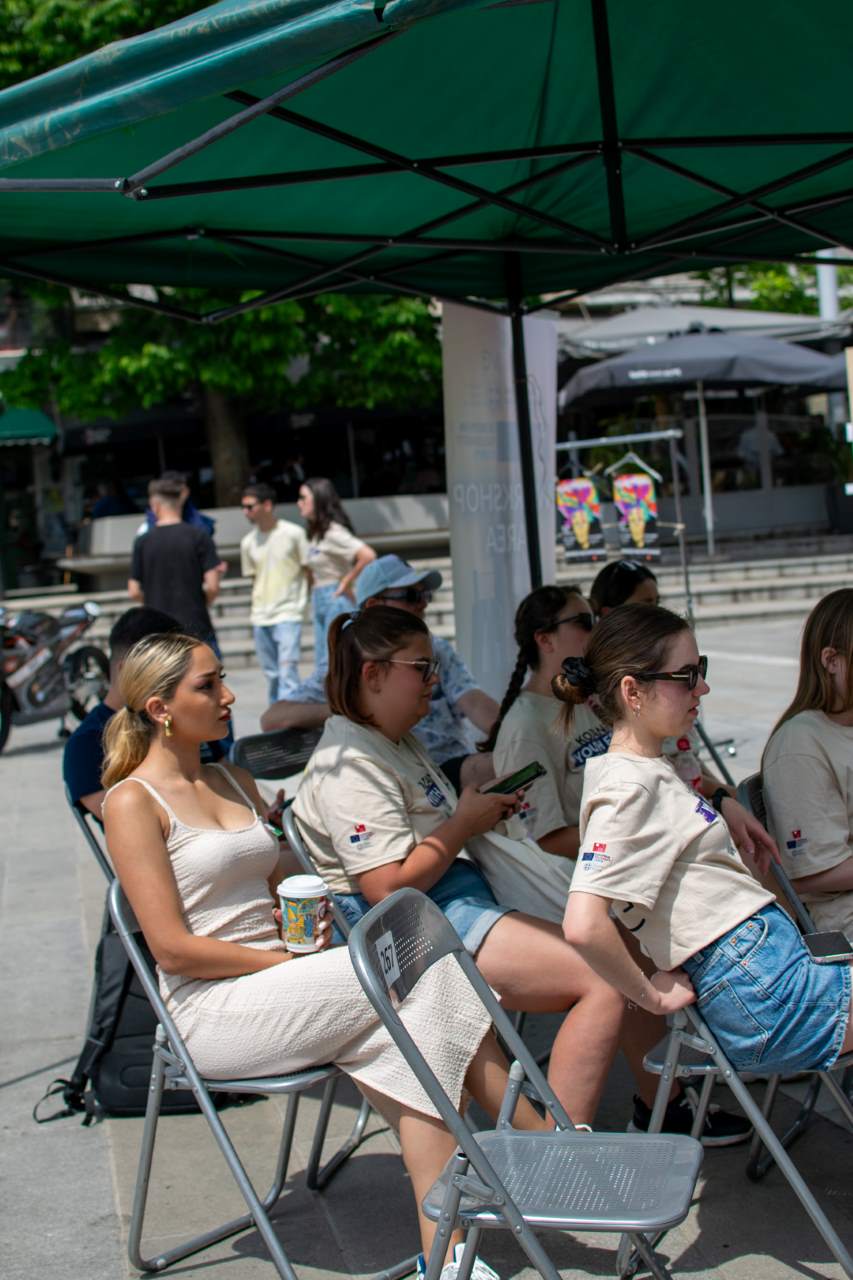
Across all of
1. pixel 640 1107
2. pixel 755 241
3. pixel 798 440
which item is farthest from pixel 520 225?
pixel 798 440

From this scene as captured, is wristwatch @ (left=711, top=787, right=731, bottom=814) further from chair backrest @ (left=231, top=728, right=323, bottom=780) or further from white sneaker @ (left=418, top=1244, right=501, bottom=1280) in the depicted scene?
chair backrest @ (left=231, top=728, right=323, bottom=780)

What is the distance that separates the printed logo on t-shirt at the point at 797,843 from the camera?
9.47 ft

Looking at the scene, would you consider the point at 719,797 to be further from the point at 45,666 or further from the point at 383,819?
the point at 45,666

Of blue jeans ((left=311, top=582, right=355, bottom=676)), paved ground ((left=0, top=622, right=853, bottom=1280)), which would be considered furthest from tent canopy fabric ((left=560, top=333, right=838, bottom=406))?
paved ground ((left=0, top=622, right=853, bottom=1280))

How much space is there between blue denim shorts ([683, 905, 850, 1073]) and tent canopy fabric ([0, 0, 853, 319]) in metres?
1.67

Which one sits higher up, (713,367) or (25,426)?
(25,426)

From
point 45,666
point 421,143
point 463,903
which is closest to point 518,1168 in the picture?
point 463,903

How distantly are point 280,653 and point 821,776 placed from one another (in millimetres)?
6788

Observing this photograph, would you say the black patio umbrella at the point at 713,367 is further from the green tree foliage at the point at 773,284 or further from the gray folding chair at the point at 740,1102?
the gray folding chair at the point at 740,1102

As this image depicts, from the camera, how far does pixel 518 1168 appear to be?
2209 mm

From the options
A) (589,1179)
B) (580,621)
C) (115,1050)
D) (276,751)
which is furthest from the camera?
(276,751)

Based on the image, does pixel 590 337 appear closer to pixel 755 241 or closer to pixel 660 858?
pixel 755 241

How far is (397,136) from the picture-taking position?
12.8 ft

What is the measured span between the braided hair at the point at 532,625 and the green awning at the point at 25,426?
17.6 meters
